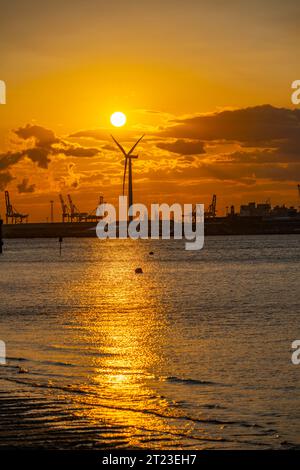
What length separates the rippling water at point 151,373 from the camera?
69.7 feet

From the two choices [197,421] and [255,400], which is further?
[255,400]

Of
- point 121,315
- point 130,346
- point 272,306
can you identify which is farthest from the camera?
point 272,306

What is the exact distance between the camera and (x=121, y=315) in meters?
58.2

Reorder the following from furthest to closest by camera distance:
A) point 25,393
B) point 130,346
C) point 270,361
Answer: point 130,346 < point 270,361 < point 25,393

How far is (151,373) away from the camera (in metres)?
32.2

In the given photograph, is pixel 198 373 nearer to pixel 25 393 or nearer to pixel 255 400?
pixel 255 400

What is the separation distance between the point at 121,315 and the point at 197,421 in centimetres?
3507

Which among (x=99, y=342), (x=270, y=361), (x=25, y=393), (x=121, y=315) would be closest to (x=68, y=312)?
(x=121, y=315)

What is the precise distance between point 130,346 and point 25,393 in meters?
15.3

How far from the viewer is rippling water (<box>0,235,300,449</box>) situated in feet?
69.7

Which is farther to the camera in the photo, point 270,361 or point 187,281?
point 187,281
